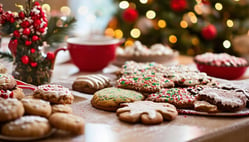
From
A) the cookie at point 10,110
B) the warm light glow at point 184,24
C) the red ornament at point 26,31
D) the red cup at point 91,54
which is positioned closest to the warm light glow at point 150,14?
the warm light glow at point 184,24

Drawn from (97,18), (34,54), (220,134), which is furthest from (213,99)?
(97,18)

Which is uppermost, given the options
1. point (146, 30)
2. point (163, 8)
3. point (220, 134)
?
point (163, 8)

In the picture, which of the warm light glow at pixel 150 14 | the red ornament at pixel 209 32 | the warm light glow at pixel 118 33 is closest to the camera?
the red ornament at pixel 209 32

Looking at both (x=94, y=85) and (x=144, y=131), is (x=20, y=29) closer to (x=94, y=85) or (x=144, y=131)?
(x=94, y=85)

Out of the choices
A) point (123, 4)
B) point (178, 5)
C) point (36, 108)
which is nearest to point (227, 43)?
point (178, 5)

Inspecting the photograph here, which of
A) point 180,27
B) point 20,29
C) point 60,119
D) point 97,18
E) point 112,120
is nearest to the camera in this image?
point 60,119

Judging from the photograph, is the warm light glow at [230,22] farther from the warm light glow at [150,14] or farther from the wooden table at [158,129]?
the wooden table at [158,129]

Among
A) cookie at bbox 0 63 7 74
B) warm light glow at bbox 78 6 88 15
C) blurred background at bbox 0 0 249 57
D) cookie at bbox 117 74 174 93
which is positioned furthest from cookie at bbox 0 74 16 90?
warm light glow at bbox 78 6 88 15
